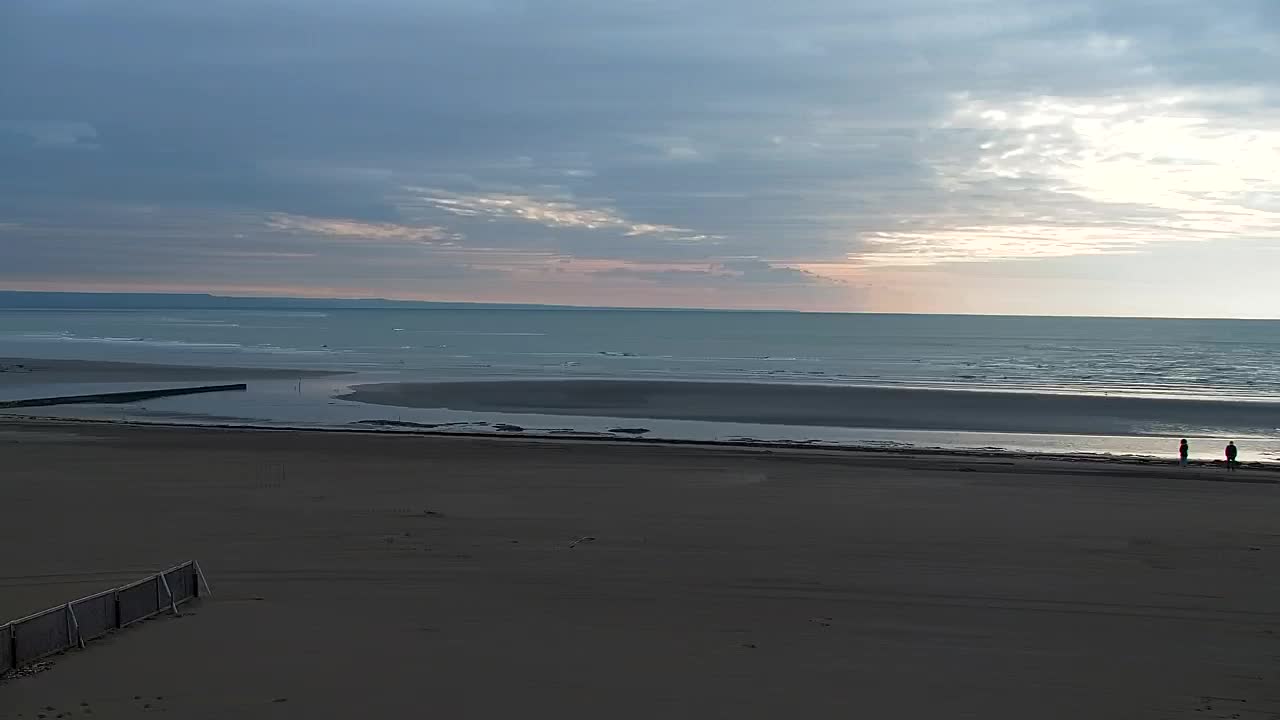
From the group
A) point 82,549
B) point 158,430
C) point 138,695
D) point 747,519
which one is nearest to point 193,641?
point 138,695

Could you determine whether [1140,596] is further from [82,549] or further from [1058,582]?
[82,549]

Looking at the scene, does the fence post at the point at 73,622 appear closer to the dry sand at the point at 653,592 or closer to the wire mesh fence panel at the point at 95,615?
the wire mesh fence panel at the point at 95,615

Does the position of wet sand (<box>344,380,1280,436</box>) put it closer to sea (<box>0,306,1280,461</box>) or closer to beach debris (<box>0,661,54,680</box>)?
sea (<box>0,306,1280,461</box>)

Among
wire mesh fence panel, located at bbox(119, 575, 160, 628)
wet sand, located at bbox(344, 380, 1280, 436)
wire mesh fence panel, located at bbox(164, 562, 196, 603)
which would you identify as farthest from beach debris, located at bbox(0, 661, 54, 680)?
wet sand, located at bbox(344, 380, 1280, 436)

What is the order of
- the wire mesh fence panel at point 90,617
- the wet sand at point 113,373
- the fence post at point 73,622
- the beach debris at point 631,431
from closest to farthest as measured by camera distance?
the wire mesh fence panel at point 90,617
the fence post at point 73,622
the beach debris at point 631,431
the wet sand at point 113,373

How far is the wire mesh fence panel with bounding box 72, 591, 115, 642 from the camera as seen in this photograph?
10.6 m

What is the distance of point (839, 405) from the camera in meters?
49.4

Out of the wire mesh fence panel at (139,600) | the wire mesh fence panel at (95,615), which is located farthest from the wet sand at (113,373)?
the wire mesh fence panel at (95,615)

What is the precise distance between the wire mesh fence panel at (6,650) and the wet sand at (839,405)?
3408cm

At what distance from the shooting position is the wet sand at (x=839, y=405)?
42.8m

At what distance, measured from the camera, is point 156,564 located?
1456 cm

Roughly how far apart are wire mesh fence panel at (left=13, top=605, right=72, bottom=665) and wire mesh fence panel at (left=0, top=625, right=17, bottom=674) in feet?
0.15

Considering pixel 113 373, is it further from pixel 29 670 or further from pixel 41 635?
pixel 29 670

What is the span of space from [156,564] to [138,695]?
5.73 m
